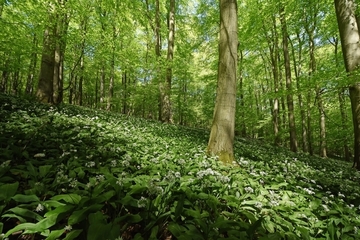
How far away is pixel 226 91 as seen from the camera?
17.2ft

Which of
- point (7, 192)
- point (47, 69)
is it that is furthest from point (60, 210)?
point (47, 69)

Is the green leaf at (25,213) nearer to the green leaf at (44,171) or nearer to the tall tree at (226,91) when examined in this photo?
the green leaf at (44,171)

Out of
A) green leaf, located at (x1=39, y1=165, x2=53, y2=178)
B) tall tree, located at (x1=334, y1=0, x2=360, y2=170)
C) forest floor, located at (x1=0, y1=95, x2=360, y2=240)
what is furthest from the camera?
tall tree, located at (x1=334, y1=0, x2=360, y2=170)

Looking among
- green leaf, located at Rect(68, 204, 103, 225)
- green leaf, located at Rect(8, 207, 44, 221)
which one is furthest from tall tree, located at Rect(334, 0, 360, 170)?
green leaf, located at Rect(8, 207, 44, 221)

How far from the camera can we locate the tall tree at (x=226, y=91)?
204 inches

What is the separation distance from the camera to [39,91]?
897 cm

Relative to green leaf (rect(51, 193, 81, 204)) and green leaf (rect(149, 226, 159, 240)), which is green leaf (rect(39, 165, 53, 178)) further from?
green leaf (rect(149, 226, 159, 240))

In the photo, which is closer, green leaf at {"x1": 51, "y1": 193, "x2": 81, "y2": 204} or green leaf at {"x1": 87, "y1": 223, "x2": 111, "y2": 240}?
green leaf at {"x1": 87, "y1": 223, "x2": 111, "y2": 240}

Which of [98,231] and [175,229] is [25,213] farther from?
[175,229]

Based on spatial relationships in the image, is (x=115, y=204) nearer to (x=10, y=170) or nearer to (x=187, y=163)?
(x=10, y=170)

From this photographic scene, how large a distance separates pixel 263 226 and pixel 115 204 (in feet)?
5.76

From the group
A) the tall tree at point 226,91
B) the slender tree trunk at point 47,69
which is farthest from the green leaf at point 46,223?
the slender tree trunk at point 47,69

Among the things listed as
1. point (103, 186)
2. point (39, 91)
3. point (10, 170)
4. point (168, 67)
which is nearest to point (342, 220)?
point (103, 186)

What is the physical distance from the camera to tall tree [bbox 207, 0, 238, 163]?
5172mm
